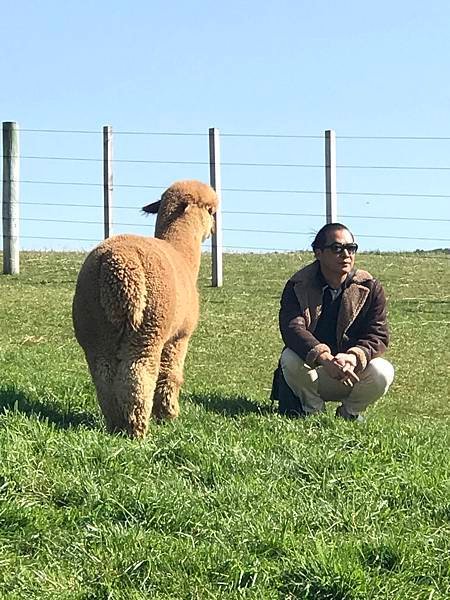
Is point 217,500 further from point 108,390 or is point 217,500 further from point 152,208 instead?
point 152,208

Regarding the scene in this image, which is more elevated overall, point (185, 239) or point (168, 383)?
point (185, 239)

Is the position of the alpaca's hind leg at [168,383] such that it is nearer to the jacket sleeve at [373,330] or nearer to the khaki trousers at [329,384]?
the khaki trousers at [329,384]

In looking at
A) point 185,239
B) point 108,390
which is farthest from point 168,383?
point 185,239

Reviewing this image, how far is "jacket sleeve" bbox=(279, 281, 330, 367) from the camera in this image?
6.97m

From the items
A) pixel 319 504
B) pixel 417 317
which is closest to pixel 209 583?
pixel 319 504

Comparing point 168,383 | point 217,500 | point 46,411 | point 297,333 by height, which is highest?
point 297,333

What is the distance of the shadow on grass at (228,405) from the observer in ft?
23.2

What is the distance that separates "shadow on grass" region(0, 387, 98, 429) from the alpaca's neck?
1.26 m

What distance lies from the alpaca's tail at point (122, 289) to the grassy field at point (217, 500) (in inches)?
26.2

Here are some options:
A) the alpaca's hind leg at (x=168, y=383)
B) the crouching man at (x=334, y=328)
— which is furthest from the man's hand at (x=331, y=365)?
the alpaca's hind leg at (x=168, y=383)

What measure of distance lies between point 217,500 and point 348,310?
279 cm

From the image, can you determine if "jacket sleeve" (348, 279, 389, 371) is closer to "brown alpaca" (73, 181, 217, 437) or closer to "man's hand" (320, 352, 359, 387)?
"man's hand" (320, 352, 359, 387)

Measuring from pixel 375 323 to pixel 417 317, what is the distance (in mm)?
5411

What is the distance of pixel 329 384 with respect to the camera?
744 centimetres
